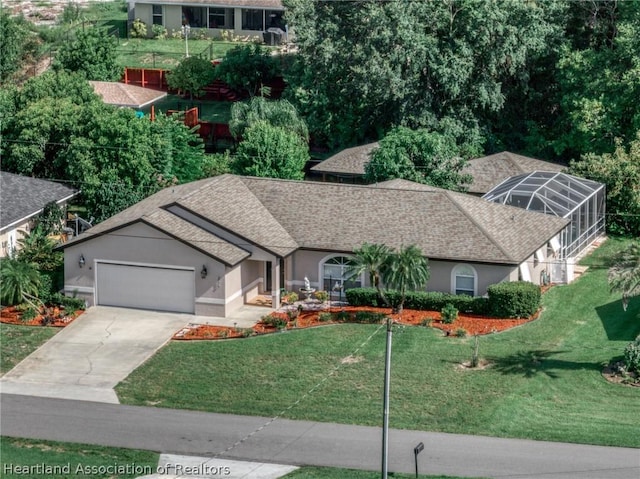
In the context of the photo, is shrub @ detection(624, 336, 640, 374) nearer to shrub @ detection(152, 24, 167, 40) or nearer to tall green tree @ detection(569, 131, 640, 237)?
tall green tree @ detection(569, 131, 640, 237)

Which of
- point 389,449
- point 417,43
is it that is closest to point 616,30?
point 417,43

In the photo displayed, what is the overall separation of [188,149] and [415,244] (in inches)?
702

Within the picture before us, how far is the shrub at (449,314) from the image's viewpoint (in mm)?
55781

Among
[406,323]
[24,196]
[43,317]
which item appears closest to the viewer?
[406,323]

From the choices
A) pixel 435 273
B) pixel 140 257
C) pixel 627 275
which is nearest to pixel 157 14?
pixel 140 257

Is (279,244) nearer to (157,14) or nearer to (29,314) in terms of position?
(29,314)

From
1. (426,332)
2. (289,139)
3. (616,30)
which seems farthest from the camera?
(616,30)

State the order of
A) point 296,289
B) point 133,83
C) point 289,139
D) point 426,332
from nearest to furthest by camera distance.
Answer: point 426,332, point 296,289, point 289,139, point 133,83

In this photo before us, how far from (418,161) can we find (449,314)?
15.0 metres

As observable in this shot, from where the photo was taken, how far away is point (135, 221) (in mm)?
57625

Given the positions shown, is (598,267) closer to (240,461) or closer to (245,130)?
(245,130)

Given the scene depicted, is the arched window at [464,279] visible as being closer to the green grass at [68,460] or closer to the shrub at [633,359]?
the shrub at [633,359]

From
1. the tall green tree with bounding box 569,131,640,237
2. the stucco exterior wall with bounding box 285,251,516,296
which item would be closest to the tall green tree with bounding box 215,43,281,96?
the tall green tree with bounding box 569,131,640,237

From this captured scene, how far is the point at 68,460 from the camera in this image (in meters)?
44.3
